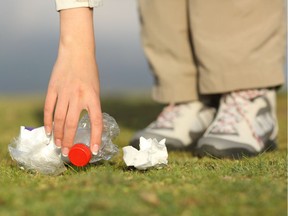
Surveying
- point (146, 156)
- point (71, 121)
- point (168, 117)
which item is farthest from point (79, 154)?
point (168, 117)

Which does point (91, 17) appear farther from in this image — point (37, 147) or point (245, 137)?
point (245, 137)

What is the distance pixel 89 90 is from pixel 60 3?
427 millimetres

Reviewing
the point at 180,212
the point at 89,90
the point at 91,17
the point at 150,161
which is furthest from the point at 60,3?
the point at 180,212

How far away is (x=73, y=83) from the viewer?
88.9 inches

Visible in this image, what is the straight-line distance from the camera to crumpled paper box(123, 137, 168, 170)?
2330 millimetres

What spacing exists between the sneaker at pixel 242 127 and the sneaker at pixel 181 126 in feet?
0.73

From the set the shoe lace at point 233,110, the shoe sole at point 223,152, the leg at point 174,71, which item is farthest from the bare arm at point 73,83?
the leg at point 174,71

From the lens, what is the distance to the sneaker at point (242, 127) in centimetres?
316

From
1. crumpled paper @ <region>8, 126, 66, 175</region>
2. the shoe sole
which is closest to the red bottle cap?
crumpled paper @ <region>8, 126, 66, 175</region>

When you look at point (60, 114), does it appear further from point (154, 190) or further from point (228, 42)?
point (228, 42)

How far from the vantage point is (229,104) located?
347cm

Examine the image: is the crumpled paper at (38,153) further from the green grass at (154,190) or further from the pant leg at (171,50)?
the pant leg at (171,50)

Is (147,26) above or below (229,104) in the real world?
above

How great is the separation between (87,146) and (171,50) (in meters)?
1.66
